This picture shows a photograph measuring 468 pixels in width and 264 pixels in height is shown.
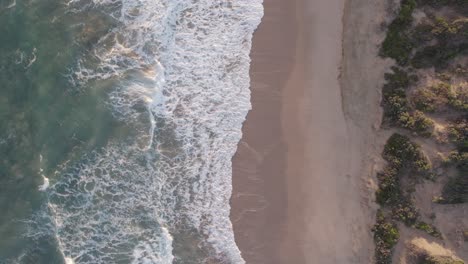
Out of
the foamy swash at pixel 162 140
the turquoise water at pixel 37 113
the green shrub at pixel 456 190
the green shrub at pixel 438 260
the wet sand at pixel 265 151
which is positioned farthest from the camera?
the turquoise water at pixel 37 113

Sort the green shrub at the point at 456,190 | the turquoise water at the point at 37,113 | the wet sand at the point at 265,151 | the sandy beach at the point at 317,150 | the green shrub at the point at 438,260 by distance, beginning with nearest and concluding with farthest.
→ the green shrub at the point at 438,260, the green shrub at the point at 456,190, the sandy beach at the point at 317,150, the wet sand at the point at 265,151, the turquoise water at the point at 37,113

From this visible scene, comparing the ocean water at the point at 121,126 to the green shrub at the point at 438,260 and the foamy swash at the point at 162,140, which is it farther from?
the green shrub at the point at 438,260

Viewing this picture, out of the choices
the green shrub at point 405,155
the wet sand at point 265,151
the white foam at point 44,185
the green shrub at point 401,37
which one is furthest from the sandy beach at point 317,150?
the white foam at point 44,185

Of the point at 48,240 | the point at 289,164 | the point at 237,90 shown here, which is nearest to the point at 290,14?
the point at 237,90

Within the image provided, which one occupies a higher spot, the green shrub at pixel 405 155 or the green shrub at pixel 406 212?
the green shrub at pixel 405 155

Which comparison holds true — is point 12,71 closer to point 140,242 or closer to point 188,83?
point 188,83

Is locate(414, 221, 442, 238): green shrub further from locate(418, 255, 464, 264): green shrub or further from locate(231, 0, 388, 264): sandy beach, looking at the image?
locate(231, 0, 388, 264): sandy beach

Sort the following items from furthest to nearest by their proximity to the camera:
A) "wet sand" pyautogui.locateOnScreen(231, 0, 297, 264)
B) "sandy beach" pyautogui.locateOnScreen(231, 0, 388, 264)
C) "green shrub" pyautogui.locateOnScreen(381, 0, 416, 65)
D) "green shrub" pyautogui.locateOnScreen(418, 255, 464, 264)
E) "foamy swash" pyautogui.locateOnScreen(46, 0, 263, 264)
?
"foamy swash" pyautogui.locateOnScreen(46, 0, 263, 264)
"wet sand" pyautogui.locateOnScreen(231, 0, 297, 264)
"sandy beach" pyautogui.locateOnScreen(231, 0, 388, 264)
"green shrub" pyautogui.locateOnScreen(381, 0, 416, 65)
"green shrub" pyautogui.locateOnScreen(418, 255, 464, 264)

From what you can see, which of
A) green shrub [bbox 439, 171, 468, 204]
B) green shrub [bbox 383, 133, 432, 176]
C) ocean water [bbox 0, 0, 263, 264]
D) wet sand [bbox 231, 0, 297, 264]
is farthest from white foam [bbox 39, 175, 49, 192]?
green shrub [bbox 439, 171, 468, 204]
